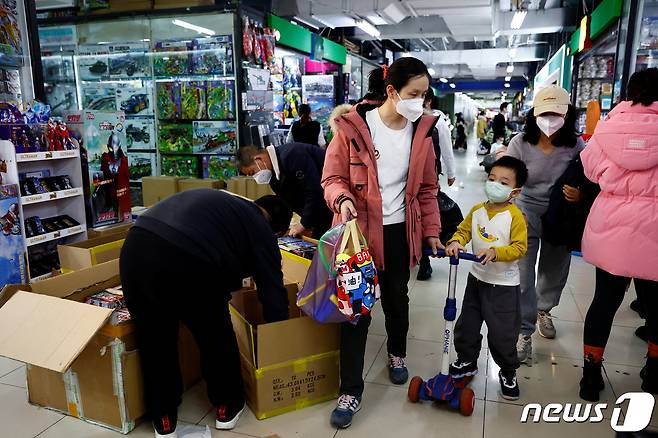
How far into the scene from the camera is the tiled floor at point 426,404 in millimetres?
2258

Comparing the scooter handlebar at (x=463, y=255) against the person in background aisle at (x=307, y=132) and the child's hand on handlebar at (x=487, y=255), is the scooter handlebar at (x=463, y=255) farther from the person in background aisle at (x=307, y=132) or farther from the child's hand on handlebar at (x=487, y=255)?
the person in background aisle at (x=307, y=132)

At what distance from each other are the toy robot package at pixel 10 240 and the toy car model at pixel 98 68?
12.3ft

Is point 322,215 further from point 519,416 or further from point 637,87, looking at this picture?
point 637,87

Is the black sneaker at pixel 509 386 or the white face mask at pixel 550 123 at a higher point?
the white face mask at pixel 550 123

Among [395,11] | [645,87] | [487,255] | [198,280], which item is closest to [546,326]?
[487,255]

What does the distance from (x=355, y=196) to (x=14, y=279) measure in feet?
8.75

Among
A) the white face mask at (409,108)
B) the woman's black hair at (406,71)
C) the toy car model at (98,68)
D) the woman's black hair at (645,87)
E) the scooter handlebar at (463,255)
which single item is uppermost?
the toy car model at (98,68)

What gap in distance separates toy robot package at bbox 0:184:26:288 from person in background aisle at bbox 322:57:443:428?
244cm

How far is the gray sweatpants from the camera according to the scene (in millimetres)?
2801

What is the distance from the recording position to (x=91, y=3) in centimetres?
665

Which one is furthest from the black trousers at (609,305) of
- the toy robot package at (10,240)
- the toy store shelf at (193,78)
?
the toy store shelf at (193,78)

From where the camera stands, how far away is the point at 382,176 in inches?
90.4

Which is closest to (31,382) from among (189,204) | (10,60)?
(189,204)

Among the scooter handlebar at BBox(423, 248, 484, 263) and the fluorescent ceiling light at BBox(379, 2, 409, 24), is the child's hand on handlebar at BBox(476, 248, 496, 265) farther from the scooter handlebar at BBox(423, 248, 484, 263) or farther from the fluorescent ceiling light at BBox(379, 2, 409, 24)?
the fluorescent ceiling light at BBox(379, 2, 409, 24)
